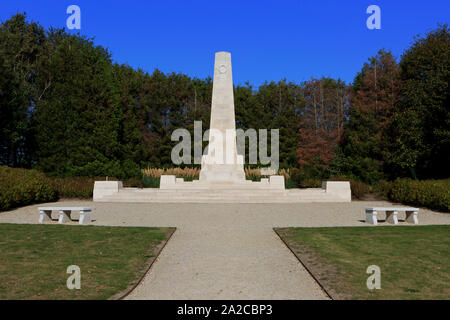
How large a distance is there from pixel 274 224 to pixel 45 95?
32.9m

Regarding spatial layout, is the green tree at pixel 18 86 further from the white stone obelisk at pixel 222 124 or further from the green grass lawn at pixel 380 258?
the green grass lawn at pixel 380 258

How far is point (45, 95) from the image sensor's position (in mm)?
37156

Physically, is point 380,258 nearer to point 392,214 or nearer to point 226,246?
point 226,246

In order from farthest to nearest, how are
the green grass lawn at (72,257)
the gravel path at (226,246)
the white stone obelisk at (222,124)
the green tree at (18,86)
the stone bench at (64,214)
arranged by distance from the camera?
the green tree at (18,86) → the white stone obelisk at (222,124) → the stone bench at (64,214) → the gravel path at (226,246) → the green grass lawn at (72,257)

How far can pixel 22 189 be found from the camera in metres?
16.8

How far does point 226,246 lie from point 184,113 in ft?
124

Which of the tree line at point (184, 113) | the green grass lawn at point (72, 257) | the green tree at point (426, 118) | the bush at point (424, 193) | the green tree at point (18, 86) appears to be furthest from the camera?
the green tree at point (18, 86)

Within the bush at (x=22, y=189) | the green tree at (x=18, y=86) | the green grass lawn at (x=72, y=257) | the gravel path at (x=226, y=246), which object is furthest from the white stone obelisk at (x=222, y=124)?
the green tree at (x=18, y=86)

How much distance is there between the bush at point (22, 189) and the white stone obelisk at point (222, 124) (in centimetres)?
989

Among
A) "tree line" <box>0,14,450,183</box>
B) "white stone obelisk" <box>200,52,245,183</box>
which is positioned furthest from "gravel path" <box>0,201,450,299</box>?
"tree line" <box>0,14,450,183</box>

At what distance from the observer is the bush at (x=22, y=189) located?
1584 cm

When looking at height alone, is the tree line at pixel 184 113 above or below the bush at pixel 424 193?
above

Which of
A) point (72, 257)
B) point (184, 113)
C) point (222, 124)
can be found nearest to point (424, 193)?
point (222, 124)

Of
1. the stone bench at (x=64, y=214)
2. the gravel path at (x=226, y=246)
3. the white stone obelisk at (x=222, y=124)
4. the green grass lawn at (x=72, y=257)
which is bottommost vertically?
the gravel path at (x=226, y=246)
